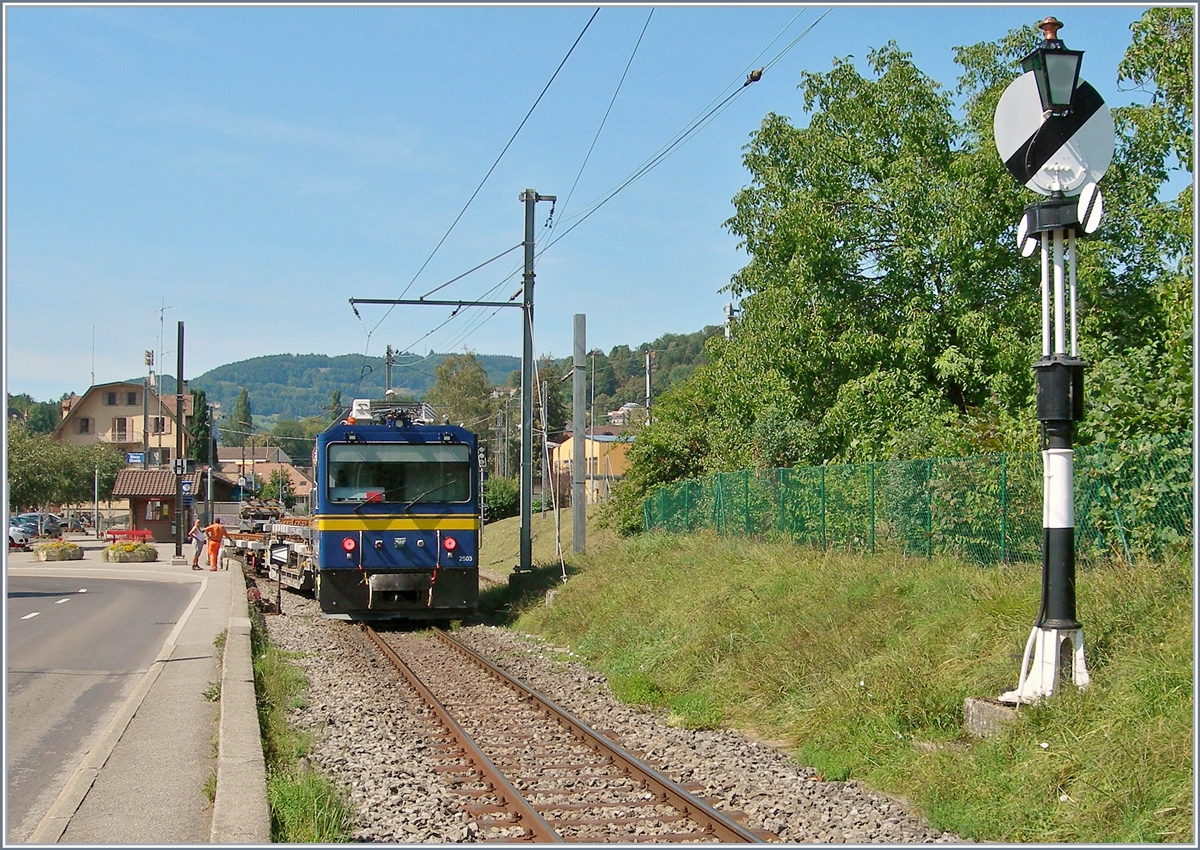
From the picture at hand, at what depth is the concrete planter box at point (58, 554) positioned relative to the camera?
43812 mm

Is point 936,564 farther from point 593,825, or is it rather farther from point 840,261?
point 840,261

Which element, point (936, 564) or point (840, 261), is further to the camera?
point (840, 261)

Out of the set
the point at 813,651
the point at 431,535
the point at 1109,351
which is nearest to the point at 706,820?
the point at 813,651

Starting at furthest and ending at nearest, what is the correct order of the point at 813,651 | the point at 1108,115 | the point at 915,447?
the point at 915,447
the point at 813,651
the point at 1108,115

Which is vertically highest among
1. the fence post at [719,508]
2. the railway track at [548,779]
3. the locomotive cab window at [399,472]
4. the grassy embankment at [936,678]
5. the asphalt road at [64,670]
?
the locomotive cab window at [399,472]

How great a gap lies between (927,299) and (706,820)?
1288 centimetres

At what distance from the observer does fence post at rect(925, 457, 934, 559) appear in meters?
12.3

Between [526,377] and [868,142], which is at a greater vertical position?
[868,142]

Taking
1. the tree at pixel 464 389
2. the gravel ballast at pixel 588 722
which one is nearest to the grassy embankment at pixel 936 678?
the gravel ballast at pixel 588 722

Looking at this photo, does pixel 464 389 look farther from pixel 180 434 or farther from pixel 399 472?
pixel 399 472

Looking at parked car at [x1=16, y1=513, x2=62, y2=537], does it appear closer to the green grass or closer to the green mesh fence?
the green mesh fence

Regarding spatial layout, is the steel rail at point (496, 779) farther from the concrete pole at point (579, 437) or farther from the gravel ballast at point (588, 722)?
the concrete pole at point (579, 437)

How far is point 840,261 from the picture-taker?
60.9ft

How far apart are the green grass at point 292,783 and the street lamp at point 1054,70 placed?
6564 mm
